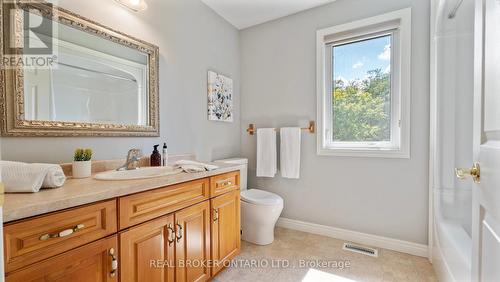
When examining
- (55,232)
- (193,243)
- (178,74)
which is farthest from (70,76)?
(193,243)

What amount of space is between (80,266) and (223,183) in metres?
0.88

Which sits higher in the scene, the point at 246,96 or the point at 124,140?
the point at 246,96

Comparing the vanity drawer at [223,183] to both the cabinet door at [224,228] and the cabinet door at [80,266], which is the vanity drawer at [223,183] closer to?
the cabinet door at [224,228]

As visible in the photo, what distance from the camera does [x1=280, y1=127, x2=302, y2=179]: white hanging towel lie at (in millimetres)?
2240

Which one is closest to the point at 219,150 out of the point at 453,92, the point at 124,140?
the point at 124,140

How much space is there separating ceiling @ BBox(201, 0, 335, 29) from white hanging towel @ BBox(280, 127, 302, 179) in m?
1.24

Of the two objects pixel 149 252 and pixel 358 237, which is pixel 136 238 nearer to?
pixel 149 252

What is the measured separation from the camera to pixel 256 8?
7.30 feet

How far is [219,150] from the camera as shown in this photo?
7.70ft

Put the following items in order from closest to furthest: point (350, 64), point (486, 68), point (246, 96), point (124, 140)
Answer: point (486, 68) < point (124, 140) < point (350, 64) < point (246, 96)

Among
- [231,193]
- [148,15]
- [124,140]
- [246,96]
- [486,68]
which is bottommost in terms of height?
[231,193]

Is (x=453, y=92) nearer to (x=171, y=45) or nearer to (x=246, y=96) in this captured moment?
(x=246, y=96)

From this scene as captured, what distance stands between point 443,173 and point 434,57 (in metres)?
0.88

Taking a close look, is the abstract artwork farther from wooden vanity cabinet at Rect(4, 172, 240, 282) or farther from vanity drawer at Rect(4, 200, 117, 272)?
vanity drawer at Rect(4, 200, 117, 272)
